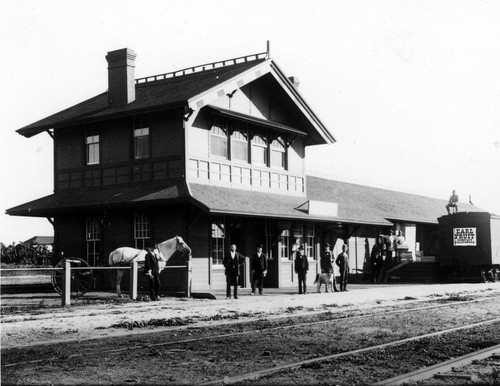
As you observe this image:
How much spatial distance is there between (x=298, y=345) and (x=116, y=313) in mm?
6297

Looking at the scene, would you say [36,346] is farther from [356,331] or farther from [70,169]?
[70,169]

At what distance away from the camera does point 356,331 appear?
1270cm

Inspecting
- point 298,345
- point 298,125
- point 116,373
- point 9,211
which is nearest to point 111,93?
point 9,211

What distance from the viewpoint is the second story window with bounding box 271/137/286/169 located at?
88.4 ft

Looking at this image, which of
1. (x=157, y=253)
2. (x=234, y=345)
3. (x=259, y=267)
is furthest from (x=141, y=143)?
(x=234, y=345)

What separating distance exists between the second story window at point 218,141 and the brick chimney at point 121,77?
343 cm

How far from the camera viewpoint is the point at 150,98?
2416 cm

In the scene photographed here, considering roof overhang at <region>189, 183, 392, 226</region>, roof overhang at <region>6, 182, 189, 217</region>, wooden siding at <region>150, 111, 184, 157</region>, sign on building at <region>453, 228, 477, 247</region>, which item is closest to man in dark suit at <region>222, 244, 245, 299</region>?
roof overhang at <region>189, 183, 392, 226</region>

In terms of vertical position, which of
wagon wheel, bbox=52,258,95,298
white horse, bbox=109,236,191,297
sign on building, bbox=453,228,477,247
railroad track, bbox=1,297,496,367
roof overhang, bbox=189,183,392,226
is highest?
roof overhang, bbox=189,183,392,226

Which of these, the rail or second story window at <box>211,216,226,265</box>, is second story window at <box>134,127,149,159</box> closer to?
second story window at <box>211,216,226,265</box>

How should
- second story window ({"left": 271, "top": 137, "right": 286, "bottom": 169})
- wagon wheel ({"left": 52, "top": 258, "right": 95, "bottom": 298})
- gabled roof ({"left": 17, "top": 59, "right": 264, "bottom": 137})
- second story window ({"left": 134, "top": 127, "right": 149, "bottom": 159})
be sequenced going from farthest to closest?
second story window ({"left": 271, "top": 137, "right": 286, "bottom": 169}), second story window ({"left": 134, "top": 127, "right": 149, "bottom": 159}), gabled roof ({"left": 17, "top": 59, "right": 264, "bottom": 137}), wagon wheel ({"left": 52, "top": 258, "right": 95, "bottom": 298})

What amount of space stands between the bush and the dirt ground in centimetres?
2783

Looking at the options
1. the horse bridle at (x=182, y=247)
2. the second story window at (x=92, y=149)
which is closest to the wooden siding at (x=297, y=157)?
the second story window at (x=92, y=149)

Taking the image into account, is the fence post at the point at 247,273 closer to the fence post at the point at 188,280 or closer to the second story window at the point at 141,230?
the second story window at the point at 141,230
